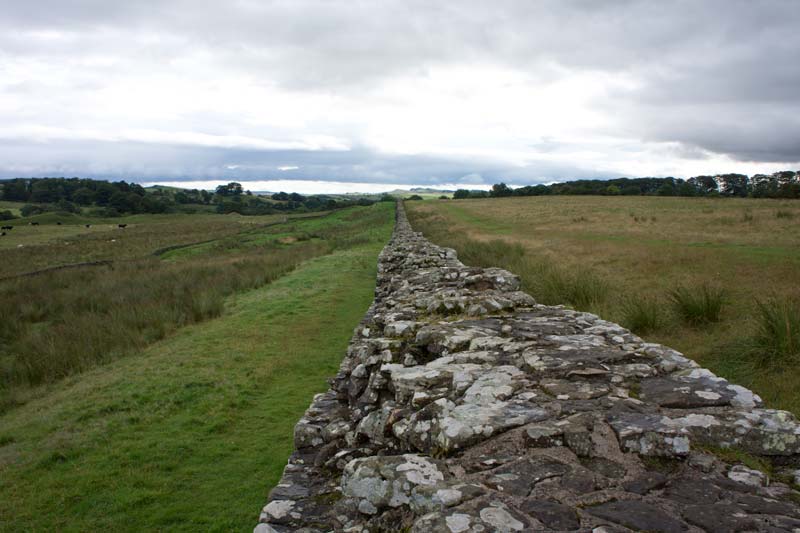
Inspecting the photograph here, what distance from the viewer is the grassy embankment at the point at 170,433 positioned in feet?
17.3

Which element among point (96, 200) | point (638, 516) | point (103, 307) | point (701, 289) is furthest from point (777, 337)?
point (96, 200)

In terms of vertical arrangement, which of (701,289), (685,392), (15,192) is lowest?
(701,289)

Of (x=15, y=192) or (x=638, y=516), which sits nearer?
(x=638, y=516)

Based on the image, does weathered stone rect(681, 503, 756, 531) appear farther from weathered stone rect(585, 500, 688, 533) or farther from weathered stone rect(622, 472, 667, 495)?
weathered stone rect(622, 472, 667, 495)

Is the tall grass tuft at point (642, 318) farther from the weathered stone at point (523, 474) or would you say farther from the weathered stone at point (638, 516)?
the weathered stone at point (638, 516)

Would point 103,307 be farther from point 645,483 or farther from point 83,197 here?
point 83,197

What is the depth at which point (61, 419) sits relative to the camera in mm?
7434

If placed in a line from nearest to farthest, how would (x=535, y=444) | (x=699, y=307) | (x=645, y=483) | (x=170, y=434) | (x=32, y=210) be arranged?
1. (x=645, y=483)
2. (x=535, y=444)
3. (x=170, y=434)
4. (x=699, y=307)
5. (x=32, y=210)

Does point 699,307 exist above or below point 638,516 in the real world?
below

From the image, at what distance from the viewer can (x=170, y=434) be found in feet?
22.7

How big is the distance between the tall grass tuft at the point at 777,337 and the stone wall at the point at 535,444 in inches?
117

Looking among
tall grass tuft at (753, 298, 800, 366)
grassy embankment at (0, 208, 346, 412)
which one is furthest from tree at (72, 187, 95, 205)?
tall grass tuft at (753, 298, 800, 366)

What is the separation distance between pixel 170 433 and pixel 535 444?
19.5 feet

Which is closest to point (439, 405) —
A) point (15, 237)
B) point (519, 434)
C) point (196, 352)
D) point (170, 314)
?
point (519, 434)
